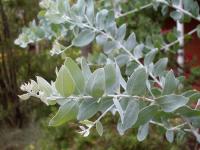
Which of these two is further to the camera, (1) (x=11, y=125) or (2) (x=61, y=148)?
(1) (x=11, y=125)

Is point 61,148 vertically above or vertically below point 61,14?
below

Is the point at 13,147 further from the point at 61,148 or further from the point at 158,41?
the point at 158,41

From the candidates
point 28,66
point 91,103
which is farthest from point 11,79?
point 91,103

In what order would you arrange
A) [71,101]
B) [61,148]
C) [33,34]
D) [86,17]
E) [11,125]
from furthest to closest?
1. [11,125]
2. [61,148]
3. [33,34]
4. [86,17]
5. [71,101]

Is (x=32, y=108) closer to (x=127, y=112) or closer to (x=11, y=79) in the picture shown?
(x=11, y=79)

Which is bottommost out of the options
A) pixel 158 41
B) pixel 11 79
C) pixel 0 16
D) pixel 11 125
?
pixel 11 125

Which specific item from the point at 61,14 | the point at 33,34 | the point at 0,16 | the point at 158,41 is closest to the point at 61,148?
the point at 33,34

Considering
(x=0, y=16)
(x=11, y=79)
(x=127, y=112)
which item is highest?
(x=127, y=112)

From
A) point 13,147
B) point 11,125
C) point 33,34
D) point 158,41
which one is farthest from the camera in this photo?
point 11,125

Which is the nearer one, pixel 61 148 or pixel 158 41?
pixel 158 41
